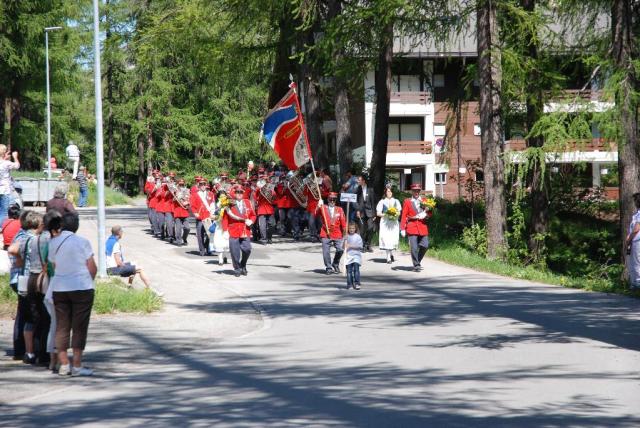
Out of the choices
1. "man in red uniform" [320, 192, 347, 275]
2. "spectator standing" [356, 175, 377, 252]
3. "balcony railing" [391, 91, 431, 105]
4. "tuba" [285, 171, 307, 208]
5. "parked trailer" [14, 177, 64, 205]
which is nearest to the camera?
"man in red uniform" [320, 192, 347, 275]

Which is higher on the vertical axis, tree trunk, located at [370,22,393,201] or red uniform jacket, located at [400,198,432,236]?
tree trunk, located at [370,22,393,201]

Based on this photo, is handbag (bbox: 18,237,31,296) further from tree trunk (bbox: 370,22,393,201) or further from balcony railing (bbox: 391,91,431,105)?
balcony railing (bbox: 391,91,431,105)

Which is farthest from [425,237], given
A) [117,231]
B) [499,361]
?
[499,361]

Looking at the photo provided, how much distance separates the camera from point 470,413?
358 inches

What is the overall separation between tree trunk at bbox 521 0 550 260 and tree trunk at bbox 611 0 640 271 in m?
2.21

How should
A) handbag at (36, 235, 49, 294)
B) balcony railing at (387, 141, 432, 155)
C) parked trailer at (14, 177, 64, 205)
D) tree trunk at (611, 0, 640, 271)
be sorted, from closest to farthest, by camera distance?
1. handbag at (36, 235, 49, 294)
2. tree trunk at (611, 0, 640, 271)
3. parked trailer at (14, 177, 64, 205)
4. balcony railing at (387, 141, 432, 155)

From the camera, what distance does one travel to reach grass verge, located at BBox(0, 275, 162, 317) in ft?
55.6

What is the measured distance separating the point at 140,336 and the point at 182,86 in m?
52.9

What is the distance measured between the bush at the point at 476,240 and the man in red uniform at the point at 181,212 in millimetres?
7500

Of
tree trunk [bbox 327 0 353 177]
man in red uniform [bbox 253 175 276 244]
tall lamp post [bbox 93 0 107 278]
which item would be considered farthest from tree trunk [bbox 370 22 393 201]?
tall lamp post [bbox 93 0 107 278]

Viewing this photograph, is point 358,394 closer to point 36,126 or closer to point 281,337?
point 281,337

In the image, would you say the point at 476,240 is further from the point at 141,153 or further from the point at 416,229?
the point at 141,153

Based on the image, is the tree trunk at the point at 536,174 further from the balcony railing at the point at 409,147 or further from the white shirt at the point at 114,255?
the balcony railing at the point at 409,147

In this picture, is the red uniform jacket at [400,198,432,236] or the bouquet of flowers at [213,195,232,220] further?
the red uniform jacket at [400,198,432,236]
